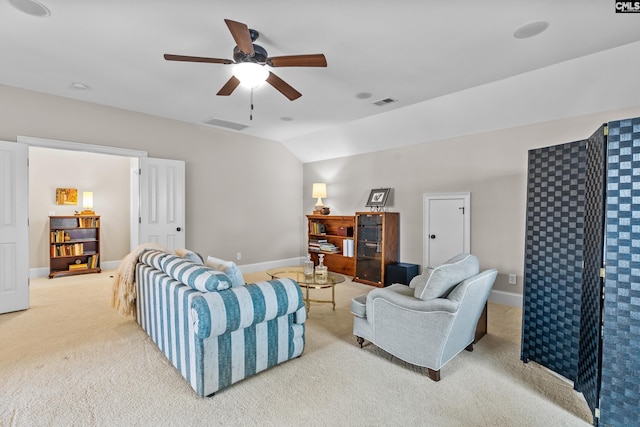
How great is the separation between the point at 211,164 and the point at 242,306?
12.7ft

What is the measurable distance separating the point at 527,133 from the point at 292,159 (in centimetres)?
419

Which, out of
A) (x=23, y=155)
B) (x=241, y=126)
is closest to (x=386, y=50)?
(x=241, y=126)

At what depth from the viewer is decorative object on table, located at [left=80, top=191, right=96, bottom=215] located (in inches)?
232

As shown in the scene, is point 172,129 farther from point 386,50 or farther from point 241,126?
point 386,50

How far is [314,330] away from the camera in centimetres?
316

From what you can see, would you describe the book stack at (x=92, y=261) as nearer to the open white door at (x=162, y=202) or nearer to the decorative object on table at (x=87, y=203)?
the decorative object on table at (x=87, y=203)

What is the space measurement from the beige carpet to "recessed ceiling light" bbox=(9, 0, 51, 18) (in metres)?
2.64

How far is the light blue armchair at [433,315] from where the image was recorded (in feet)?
7.27

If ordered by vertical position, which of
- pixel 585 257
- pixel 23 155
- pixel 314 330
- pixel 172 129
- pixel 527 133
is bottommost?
pixel 314 330

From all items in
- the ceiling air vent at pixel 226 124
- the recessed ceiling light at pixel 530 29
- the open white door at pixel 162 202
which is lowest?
the open white door at pixel 162 202

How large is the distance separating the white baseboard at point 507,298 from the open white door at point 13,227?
5828 millimetres

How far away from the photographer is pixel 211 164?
5410 millimetres

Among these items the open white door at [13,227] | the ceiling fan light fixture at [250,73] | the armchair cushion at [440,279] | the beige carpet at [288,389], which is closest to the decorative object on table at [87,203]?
the open white door at [13,227]

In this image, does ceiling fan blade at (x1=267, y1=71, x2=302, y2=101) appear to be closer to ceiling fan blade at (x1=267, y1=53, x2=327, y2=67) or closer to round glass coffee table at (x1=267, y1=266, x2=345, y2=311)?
ceiling fan blade at (x1=267, y1=53, x2=327, y2=67)
